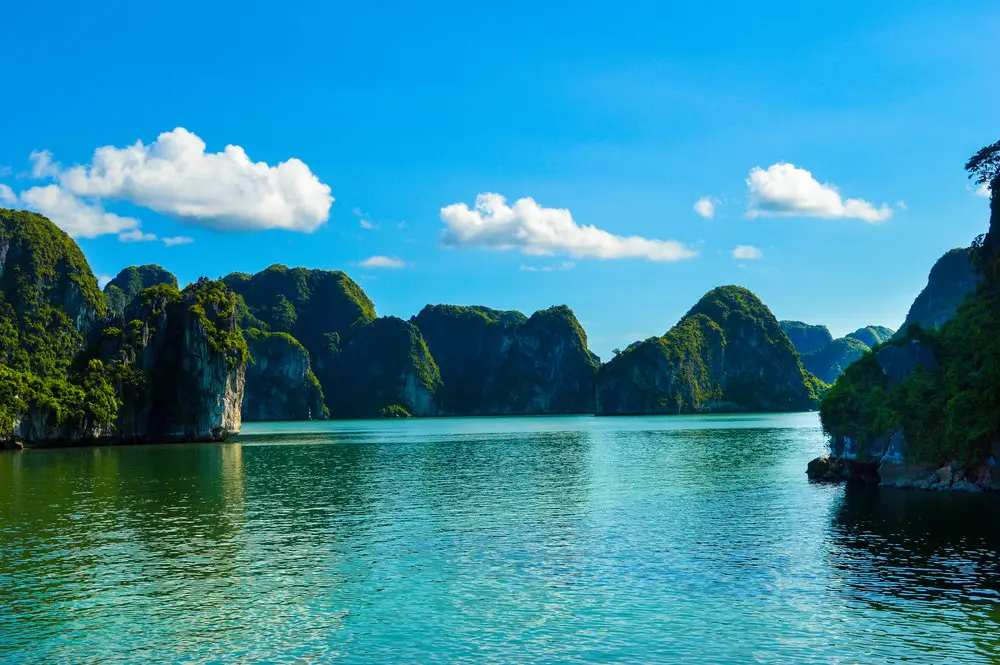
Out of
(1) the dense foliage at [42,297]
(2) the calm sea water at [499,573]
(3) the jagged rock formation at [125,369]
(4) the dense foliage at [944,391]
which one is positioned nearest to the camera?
(2) the calm sea water at [499,573]

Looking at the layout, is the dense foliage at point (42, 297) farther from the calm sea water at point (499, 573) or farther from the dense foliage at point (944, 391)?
the dense foliage at point (944, 391)

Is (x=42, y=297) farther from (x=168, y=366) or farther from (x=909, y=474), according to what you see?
(x=909, y=474)

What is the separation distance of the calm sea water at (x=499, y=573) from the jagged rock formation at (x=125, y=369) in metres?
64.5

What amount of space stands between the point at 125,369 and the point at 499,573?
385ft

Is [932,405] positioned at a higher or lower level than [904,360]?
lower

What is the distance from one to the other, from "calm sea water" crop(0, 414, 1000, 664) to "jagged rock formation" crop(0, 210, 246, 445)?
6454 cm

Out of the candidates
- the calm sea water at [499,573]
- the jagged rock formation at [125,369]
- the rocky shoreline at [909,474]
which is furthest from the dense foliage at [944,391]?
the jagged rock formation at [125,369]

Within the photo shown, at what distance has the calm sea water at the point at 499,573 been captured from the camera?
71.0ft

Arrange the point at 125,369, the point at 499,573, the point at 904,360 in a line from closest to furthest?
1. the point at 499,573
2. the point at 904,360
3. the point at 125,369

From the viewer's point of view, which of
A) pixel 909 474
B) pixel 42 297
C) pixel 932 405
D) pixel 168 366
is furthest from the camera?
pixel 42 297

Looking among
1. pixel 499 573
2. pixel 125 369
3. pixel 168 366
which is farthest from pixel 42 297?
pixel 499 573

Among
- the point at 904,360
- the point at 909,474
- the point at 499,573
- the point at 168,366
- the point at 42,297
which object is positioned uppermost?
the point at 42,297

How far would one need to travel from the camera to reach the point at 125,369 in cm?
12962

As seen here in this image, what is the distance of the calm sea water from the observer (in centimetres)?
2164
